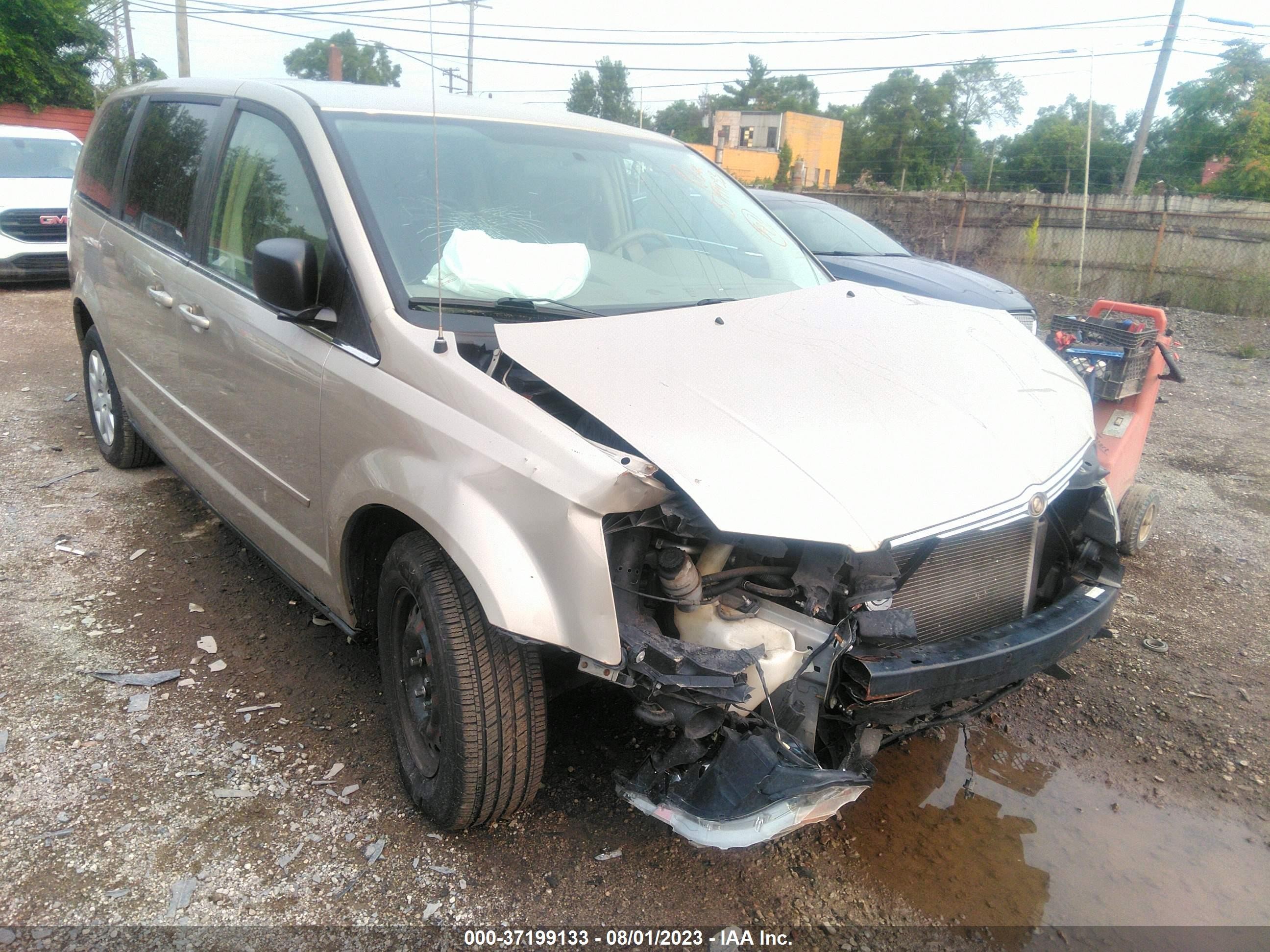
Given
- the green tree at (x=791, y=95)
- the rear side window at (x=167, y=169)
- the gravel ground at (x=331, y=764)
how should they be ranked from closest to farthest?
the gravel ground at (x=331, y=764)
the rear side window at (x=167, y=169)
the green tree at (x=791, y=95)

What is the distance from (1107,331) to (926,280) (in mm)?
2905

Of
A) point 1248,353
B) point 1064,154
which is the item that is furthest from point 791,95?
point 1248,353

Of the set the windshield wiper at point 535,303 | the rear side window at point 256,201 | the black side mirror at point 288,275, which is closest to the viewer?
the black side mirror at point 288,275

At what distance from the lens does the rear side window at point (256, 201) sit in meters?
2.69

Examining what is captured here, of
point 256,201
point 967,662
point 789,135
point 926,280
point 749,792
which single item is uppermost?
point 789,135

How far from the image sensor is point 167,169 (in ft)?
11.8

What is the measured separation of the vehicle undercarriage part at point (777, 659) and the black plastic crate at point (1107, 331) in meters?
2.64

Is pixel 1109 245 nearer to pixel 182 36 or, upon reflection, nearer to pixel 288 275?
pixel 288 275

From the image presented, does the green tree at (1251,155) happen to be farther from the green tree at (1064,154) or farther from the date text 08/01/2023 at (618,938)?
the date text 08/01/2023 at (618,938)

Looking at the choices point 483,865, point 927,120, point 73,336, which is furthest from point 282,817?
point 927,120

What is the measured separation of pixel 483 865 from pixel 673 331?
156 cm

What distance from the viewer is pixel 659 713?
2.04 m

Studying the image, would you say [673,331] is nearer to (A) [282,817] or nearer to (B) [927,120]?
(A) [282,817]

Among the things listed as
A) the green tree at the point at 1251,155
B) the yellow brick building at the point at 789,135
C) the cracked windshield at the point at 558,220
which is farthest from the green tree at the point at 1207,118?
the cracked windshield at the point at 558,220
